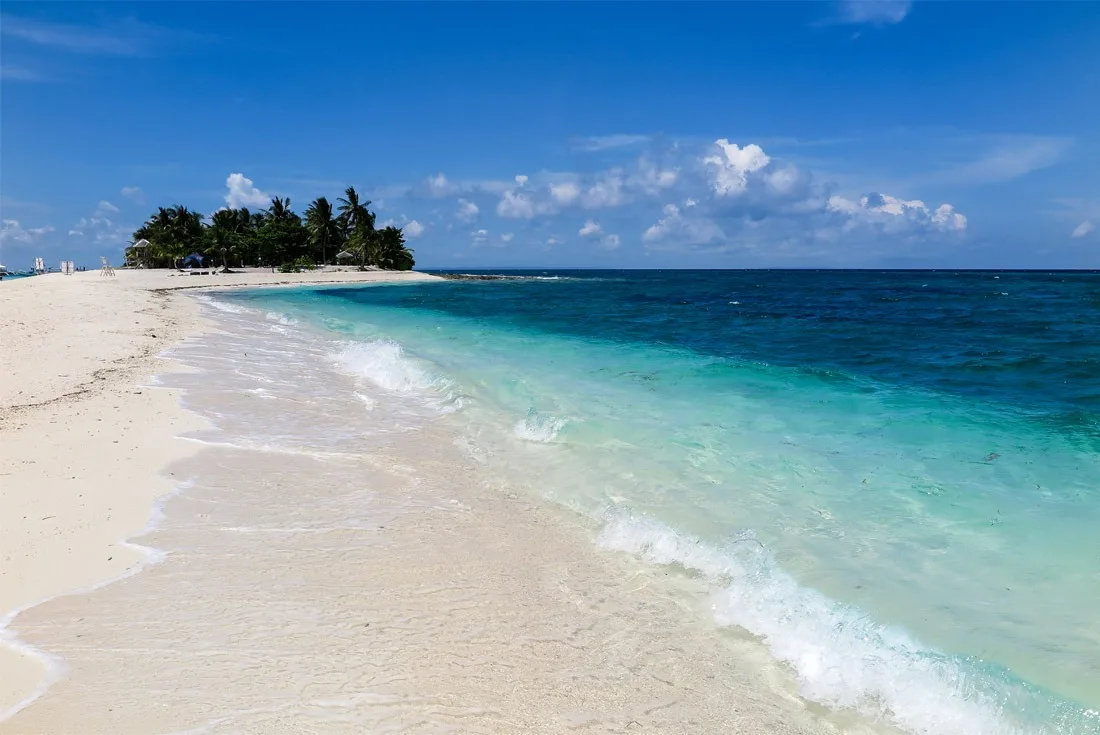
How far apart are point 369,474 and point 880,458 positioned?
21.6 ft

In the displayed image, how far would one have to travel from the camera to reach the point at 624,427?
999 centimetres

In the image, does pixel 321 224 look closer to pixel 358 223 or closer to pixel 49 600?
pixel 358 223

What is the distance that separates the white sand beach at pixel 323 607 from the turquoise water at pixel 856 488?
576 millimetres

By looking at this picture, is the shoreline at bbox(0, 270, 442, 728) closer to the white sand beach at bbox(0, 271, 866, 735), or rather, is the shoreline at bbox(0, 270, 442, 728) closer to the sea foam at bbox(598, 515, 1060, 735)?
the white sand beach at bbox(0, 271, 866, 735)

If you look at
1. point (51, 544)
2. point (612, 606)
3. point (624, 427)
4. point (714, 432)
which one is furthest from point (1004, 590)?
point (51, 544)

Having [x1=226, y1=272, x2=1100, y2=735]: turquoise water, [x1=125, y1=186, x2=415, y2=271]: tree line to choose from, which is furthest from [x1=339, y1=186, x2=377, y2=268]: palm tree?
[x1=226, y1=272, x2=1100, y2=735]: turquoise water

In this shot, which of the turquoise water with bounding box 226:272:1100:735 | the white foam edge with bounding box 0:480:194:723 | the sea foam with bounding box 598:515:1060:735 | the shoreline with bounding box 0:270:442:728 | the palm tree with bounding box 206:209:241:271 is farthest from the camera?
the palm tree with bounding box 206:209:241:271

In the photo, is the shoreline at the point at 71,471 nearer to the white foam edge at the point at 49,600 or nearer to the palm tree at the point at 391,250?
the white foam edge at the point at 49,600

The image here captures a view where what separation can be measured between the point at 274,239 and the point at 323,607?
81.5 meters

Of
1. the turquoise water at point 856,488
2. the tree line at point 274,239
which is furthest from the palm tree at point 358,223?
the turquoise water at point 856,488

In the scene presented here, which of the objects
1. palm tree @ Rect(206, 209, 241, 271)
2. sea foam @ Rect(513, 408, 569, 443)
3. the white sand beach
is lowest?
the white sand beach

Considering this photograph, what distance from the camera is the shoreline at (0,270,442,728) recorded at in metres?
4.33

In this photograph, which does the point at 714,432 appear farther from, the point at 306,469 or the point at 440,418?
the point at 306,469

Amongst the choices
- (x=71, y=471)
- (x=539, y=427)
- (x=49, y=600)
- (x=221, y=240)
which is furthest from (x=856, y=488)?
(x=221, y=240)
